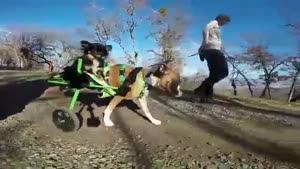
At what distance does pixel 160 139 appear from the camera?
566 cm

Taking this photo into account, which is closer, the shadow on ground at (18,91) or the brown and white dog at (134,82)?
the brown and white dog at (134,82)

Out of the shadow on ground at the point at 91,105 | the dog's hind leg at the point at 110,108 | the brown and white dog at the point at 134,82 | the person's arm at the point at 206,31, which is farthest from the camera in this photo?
the person's arm at the point at 206,31

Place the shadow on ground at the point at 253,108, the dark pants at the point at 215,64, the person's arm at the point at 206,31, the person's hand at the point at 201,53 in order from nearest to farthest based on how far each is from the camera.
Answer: the dark pants at the point at 215,64
the person's arm at the point at 206,31
the person's hand at the point at 201,53
the shadow on ground at the point at 253,108

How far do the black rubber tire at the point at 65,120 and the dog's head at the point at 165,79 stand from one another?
1.41m

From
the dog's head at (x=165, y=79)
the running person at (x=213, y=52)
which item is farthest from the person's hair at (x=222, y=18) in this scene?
the dog's head at (x=165, y=79)

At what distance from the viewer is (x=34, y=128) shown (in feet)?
21.5

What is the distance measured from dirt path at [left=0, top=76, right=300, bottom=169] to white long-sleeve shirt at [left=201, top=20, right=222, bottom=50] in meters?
1.25

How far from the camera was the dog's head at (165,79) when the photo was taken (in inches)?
262

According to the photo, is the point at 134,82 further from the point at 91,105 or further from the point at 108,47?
the point at 91,105

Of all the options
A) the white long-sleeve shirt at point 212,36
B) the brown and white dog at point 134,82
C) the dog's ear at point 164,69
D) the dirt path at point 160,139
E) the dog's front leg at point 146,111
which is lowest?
the dirt path at point 160,139

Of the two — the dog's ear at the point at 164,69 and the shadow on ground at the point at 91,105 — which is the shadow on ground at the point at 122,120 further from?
the dog's ear at the point at 164,69

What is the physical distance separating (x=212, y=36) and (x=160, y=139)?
A: 105 inches

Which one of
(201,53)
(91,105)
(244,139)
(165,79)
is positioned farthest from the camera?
(201,53)

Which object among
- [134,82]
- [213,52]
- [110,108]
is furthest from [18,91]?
[134,82]
